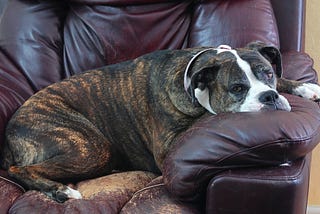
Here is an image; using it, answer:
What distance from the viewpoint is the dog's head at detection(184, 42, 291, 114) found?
161 cm

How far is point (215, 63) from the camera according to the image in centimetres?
172

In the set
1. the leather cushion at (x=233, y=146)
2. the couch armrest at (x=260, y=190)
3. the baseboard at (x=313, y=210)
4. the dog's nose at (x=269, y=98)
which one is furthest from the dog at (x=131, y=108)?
the baseboard at (x=313, y=210)

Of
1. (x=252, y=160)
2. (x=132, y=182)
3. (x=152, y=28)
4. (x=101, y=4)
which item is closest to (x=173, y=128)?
(x=132, y=182)

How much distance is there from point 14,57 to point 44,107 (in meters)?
0.51

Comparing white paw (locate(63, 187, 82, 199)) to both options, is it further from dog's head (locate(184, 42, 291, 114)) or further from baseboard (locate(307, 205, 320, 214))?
baseboard (locate(307, 205, 320, 214))

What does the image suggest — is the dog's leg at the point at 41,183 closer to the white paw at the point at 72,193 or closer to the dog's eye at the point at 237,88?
the white paw at the point at 72,193

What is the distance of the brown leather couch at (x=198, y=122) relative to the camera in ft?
4.50

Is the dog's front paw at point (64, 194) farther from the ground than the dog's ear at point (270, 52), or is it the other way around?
the dog's ear at point (270, 52)

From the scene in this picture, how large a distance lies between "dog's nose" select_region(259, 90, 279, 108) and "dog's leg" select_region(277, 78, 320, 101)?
0.33 meters

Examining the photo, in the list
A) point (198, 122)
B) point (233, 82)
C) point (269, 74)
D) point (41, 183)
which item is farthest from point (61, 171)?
point (269, 74)

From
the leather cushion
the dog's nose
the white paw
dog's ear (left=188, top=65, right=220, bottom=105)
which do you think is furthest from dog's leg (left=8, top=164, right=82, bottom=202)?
the dog's nose

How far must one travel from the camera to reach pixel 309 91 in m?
1.88

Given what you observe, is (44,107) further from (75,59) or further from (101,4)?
(101,4)

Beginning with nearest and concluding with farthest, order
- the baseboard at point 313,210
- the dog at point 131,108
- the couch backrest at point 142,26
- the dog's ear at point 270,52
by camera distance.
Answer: the dog at point 131,108
the dog's ear at point 270,52
the couch backrest at point 142,26
the baseboard at point 313,210
